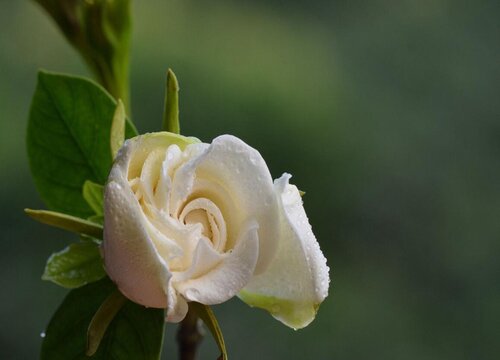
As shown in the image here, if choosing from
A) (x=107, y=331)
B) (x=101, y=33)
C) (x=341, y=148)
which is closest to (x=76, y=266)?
(x=107, y=331)

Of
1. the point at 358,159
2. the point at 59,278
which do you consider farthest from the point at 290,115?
the point at 59,278

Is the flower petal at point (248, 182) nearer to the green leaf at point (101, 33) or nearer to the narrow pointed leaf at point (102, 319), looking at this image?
the narrow pointed leaf at point (102, 319)

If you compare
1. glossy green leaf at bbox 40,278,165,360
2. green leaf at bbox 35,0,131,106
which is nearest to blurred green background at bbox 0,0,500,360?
green leaf at bbox 35,0,131,106

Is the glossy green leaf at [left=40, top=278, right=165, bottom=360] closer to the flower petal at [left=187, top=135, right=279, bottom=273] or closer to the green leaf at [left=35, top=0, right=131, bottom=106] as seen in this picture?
the flower petal at [left=187, top=135, right=279, bottom=273]

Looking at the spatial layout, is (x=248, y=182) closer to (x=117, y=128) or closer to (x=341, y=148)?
(x=117, y=128)

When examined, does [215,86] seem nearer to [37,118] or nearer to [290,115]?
[290,115]

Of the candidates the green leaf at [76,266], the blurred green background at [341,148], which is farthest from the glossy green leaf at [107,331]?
the blurred green background at [341,148]
